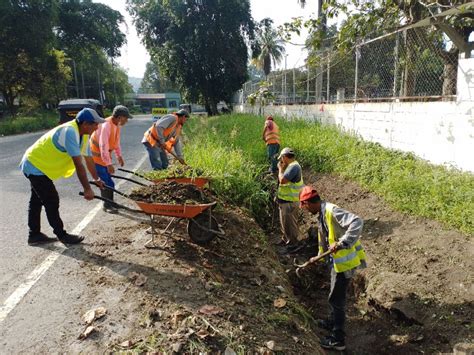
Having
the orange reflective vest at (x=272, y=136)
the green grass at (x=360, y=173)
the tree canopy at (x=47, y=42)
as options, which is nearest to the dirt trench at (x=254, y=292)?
the green grass at (x=360, y=173)

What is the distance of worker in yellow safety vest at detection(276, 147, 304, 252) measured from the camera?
5906mm

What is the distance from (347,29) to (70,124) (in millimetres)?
4355

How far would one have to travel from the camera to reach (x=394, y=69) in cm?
807

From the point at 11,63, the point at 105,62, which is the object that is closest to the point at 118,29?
the point at 105,62

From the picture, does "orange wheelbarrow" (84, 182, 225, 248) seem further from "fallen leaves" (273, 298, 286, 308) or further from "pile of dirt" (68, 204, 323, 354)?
"fallen leaves" (273, 298, 286, 308)

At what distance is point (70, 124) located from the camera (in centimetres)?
447

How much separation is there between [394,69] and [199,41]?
22.2 meters

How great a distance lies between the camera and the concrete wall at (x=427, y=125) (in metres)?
5.84

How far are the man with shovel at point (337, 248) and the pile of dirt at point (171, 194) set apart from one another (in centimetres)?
149

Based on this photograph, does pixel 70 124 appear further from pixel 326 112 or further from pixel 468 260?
A: pixel 326 112

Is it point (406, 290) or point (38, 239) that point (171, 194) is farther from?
point (406, 290)

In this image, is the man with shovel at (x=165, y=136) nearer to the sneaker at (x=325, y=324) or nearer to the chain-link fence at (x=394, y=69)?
the chain-link fence at (x=394, y=69)

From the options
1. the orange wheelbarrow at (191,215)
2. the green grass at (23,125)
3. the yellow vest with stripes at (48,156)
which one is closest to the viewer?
the orange wheelbarrow at (191,215)

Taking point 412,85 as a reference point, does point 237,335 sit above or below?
below
